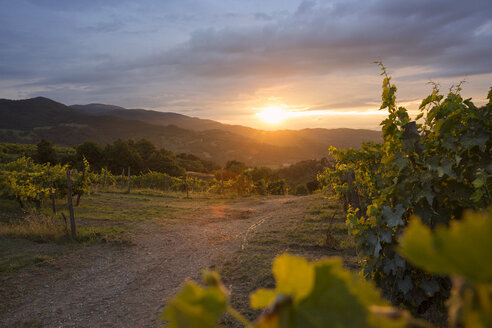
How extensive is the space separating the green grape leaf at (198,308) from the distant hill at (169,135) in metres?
83.6

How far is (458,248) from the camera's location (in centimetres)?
28

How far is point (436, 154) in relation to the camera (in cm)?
287

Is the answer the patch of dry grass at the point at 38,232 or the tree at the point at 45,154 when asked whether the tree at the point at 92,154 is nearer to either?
the tree at the point at 45,154

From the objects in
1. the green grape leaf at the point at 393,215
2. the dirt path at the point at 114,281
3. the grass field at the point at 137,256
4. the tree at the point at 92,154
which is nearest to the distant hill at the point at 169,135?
the tree at the point at 92,154

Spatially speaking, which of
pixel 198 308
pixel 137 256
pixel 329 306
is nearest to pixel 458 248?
pixel 329 306

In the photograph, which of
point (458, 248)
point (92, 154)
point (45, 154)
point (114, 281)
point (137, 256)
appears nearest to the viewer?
point (458, 248)

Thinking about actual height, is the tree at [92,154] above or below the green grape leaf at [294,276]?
below

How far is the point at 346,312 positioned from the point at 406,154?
2.98 meters

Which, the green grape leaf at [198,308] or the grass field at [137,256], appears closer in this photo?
the green grape leaf at [198,308]

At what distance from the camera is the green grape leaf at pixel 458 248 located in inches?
10.9

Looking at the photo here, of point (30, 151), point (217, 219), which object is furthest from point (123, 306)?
point (30, 151)

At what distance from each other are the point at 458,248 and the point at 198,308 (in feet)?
0.84

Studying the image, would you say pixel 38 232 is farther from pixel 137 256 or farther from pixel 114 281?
pixel 114 281

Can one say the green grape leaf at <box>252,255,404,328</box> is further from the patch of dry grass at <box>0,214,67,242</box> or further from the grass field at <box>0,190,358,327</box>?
the patch of dry grass at <box>0,214,67,242</box>
